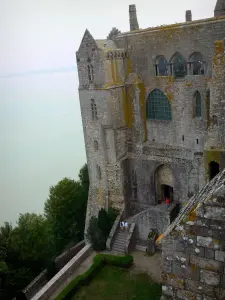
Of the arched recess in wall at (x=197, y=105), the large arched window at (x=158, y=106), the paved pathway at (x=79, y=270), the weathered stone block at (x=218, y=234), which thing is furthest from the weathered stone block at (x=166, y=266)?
the large arched window at (x=158, y=106)

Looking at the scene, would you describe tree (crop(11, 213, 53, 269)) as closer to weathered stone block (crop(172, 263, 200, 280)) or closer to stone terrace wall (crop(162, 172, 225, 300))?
stone terrace wall (crop(162, 172, 225, 300))

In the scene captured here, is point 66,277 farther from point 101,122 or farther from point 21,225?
point 101,122

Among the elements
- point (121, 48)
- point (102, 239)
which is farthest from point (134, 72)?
point (102, 239)

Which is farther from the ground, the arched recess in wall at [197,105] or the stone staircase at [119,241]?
the arched recess in wall at [197,105]

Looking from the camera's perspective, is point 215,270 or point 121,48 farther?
point 121,48

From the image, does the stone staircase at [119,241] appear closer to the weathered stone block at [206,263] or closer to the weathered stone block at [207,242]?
the weathered stone block at [206,263]

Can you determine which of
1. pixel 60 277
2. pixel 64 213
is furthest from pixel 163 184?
pixel 60 277

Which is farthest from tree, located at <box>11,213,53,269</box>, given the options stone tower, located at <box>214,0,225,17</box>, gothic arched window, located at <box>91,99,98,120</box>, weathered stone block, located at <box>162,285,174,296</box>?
stone tower, located at <box>214,0,225,17</box>
